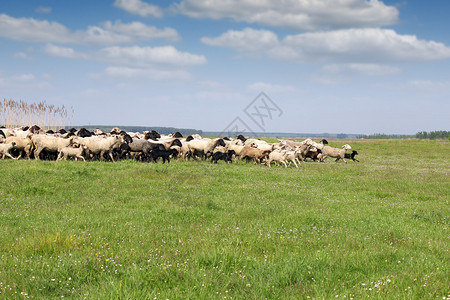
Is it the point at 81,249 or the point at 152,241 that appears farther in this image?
the point at 152,241

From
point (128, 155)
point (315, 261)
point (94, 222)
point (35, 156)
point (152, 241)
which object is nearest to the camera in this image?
point (315, 261)

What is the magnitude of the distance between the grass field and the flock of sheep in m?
8.76

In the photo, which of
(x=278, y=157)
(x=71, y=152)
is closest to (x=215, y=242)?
(x=71, y=152)

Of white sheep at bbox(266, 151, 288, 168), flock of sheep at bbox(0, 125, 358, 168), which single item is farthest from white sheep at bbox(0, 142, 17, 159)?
white sheep at bbox(266, 151, 288, 168)

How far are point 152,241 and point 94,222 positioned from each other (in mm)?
2383

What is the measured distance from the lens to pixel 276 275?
5574mm

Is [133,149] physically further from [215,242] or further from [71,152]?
[215,242]

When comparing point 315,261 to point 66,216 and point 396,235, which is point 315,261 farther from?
point 66,216

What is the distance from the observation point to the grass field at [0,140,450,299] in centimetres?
523

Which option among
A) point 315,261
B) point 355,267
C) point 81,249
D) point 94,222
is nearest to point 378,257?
point 355,267

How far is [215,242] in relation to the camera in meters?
7.13

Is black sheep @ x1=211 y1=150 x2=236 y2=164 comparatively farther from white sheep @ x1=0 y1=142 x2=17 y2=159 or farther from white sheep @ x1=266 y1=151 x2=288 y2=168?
white sheep @ x1=0 y1=142 x2=17 y2=159

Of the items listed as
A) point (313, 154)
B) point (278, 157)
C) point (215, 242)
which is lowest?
point (215, 242)

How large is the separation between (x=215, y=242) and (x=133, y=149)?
67.7 ft
